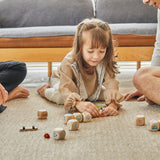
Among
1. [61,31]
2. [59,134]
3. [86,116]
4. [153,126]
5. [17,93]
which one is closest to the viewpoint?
[59,134]

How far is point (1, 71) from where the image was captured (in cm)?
177

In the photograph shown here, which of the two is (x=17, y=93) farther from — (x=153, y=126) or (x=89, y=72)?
(x=153, y=126)

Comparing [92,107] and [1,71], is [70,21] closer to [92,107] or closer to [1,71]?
[1,71]

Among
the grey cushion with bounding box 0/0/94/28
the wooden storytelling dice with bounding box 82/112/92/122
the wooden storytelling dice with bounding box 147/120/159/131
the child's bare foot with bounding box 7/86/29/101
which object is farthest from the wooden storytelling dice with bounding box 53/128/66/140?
the grey cushion with bounding box 0/0/94/28

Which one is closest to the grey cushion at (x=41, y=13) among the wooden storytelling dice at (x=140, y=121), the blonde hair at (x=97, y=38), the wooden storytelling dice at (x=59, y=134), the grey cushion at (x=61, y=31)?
the grey cushion at (x=61, y=31)

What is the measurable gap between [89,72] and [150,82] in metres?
0.33

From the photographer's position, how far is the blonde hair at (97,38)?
1.49 metres

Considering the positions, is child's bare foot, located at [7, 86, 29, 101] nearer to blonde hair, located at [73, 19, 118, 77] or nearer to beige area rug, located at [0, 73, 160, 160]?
beige area rug, located at [0, 73, 160, 160]

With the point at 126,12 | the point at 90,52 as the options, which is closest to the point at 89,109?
the point at 90,52

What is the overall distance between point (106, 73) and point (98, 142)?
649mm

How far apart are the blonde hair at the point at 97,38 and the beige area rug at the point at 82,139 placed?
282 millimetres

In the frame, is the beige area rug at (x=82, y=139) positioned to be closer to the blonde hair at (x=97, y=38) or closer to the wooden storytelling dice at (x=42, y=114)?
the wooden storytelling dice at (x=42, y=114)

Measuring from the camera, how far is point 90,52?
1.51 m

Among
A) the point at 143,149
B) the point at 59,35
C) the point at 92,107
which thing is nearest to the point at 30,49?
the point at 59,35
